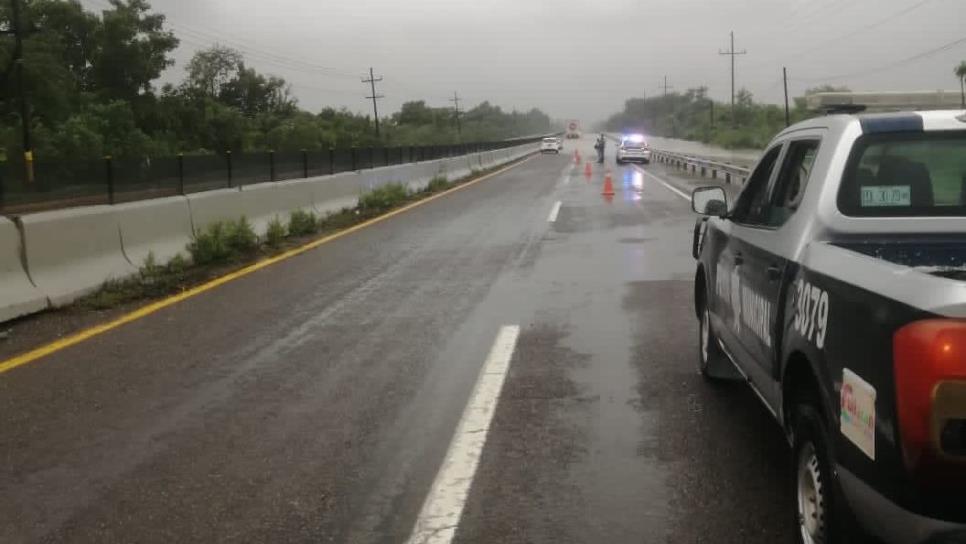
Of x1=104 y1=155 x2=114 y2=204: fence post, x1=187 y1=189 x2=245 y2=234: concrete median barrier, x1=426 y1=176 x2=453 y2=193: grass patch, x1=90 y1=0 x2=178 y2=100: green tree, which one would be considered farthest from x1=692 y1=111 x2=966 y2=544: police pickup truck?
x1=90 y1=0 x2=178 y2=100: green tree

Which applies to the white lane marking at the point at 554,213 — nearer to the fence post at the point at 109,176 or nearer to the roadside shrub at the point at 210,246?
the roadside shrub at the point at 210,246

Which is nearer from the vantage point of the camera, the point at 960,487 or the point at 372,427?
the point at 960,487

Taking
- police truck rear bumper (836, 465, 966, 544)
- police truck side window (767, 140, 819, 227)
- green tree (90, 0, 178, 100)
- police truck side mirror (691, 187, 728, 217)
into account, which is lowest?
police truck rear bumper (836, 465, 966, 544)

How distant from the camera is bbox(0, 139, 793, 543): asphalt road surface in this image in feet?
14.4

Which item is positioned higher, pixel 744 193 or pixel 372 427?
pixel 744 193

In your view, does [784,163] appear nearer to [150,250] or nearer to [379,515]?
[379,515]

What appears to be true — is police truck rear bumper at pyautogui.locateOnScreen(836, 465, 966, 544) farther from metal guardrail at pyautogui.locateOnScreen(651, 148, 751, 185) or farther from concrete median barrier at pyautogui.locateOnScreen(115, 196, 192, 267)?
metal guardrail at pyautogui.locateOnScreen(651, 148, 751, 185)

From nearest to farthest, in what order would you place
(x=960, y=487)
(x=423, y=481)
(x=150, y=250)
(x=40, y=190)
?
1. (x=960, y=487)
2. (x=423, y=481)
3. (x=40, y=190)
4. (x=150, y=250)

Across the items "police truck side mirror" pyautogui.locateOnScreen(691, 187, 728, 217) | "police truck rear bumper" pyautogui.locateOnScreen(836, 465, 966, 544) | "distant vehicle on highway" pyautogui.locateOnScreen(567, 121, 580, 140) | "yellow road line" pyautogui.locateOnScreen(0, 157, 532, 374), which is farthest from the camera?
"distant vehicle on highway" pyautogui.locateOnScreen(567, 121, 580, 140)

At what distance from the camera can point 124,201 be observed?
40.1 feet

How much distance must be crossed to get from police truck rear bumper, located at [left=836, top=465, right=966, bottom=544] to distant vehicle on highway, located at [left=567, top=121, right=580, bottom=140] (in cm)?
13647

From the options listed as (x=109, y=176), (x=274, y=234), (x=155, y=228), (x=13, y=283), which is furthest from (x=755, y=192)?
(x=274, y=234)

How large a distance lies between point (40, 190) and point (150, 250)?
60.6 inches

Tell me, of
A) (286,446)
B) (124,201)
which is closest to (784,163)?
(286,446)
